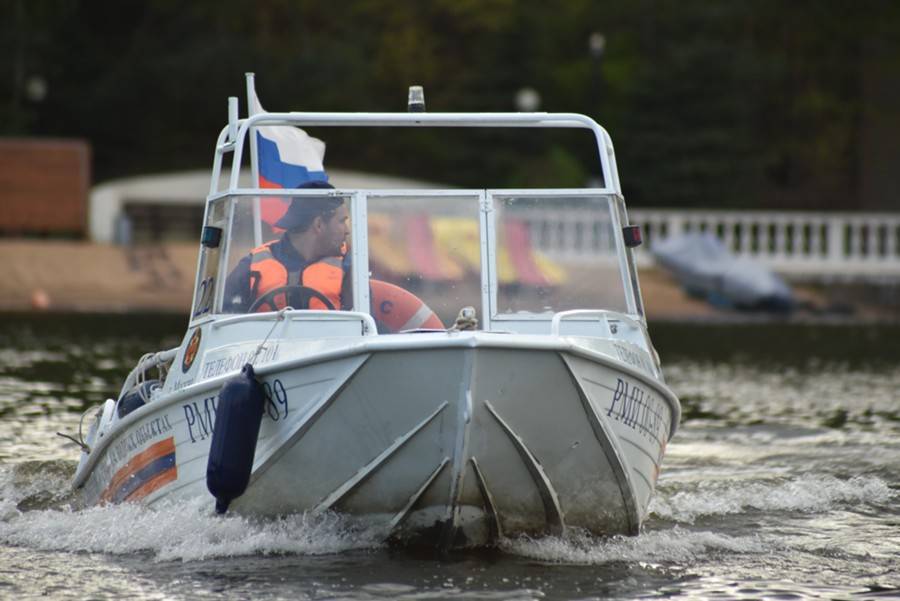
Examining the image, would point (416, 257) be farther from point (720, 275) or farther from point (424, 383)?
point (720, 275)

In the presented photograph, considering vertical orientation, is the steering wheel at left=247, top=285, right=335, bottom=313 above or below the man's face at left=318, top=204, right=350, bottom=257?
below

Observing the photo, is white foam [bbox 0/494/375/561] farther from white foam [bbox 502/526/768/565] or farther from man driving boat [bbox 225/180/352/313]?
man driving boat [bbox 225/180/352/313]

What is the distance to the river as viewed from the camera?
8047 mm

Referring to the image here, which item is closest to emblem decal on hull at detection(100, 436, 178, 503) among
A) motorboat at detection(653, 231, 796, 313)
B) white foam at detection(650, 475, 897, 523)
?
white foam at detection(650, 475, 897, 523)

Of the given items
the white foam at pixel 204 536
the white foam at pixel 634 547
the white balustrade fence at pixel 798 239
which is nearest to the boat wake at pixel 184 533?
the white foam at pixel 204 536

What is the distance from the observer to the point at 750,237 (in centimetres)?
3444

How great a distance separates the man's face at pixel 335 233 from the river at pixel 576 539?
4.74 feet

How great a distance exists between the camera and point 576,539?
868 cm

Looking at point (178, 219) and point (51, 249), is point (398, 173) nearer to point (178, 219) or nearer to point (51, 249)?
point (178, 219)

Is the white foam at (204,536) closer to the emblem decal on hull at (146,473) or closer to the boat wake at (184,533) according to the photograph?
the boat wake at (184,533)

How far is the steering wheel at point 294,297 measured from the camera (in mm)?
8859

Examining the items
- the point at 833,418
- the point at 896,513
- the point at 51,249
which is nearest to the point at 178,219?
the point at 51,249

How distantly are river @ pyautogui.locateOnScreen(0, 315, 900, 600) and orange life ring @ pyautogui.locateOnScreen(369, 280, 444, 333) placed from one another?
112 cm

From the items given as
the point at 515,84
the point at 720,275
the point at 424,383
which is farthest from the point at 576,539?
the point at 515,84
